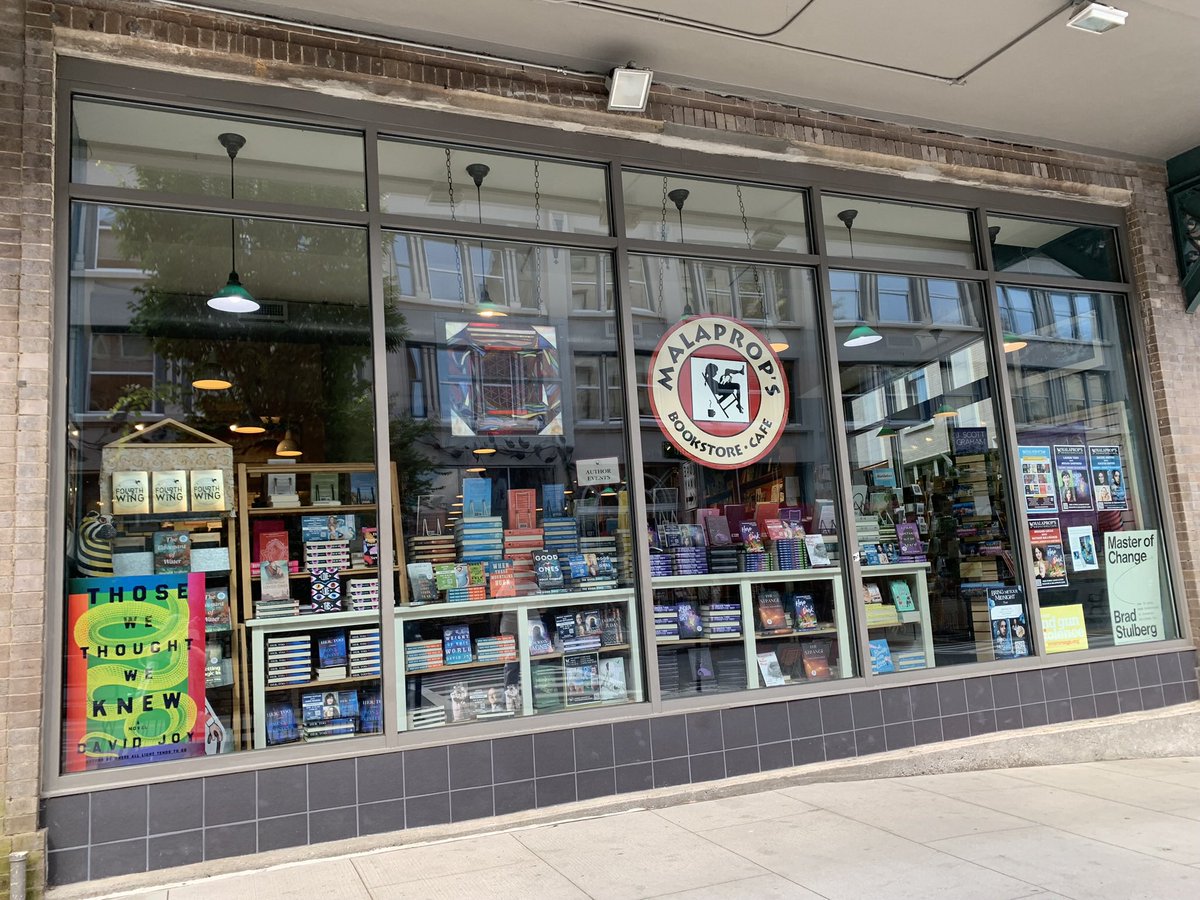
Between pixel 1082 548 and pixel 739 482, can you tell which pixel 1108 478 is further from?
pixel 739 482

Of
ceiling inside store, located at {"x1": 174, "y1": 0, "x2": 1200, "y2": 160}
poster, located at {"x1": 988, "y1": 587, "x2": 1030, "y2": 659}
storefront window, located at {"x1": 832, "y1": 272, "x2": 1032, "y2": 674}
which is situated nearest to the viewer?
ceiling inside store, located at {"x1": 174, "y1": 0, "x2": 1200, "y2": 160}

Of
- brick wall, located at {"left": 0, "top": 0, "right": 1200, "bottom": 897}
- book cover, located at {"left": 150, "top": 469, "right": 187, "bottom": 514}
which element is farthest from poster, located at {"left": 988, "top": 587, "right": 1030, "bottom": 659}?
book cover, located at {"left": 150, "top": 469, "right": 187, "bottom": 514}

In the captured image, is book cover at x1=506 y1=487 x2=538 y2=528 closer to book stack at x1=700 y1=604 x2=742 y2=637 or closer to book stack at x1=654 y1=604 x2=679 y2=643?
book stack at x1=654 y1=604 x2=679 y2=643

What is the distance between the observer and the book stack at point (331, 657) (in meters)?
4.63

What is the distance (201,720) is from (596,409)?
2512 millimetres

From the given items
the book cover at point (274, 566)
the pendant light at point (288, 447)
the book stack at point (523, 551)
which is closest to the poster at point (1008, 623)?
the book stack at point (523, 551)

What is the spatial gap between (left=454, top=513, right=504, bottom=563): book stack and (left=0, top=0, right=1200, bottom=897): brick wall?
6.50ft

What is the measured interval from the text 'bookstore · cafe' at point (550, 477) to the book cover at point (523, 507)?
0.06 ft

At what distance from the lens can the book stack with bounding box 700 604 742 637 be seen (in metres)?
5.12

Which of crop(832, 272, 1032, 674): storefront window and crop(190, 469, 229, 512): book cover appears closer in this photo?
crop(190, 469, 229, 512): book cover

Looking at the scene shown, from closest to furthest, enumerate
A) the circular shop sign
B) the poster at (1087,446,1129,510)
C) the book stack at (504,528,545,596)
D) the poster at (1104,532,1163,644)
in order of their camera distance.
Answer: the book stack at (504,528,545,596) < the circular shop sign < the poster at (1104,532,1163,644) < the poster at (1087,446,1129,510)

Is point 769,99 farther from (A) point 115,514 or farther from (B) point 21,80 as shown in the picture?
(A) point 115,514

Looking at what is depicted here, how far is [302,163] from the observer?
464 centimetres

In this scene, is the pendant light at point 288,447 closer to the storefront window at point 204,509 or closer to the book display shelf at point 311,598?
the storefront window at point 204,509
